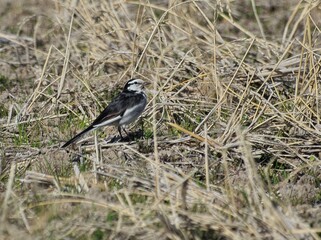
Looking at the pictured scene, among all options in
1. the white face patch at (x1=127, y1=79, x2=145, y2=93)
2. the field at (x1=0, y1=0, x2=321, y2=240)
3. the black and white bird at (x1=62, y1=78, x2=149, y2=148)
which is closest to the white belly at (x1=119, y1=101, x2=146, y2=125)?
the black and white bird at (x1=62, y1=78, x2=149, y2=148)

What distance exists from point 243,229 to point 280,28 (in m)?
7.20

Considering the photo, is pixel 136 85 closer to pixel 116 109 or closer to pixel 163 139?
pixel 116 109

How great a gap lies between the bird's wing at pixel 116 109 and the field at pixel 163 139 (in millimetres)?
134

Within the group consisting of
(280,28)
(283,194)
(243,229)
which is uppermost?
(243,229)

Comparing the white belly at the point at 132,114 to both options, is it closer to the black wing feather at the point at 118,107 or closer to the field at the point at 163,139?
the black wing feather at the point at 118,107

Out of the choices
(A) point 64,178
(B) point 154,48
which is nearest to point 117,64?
(B) point 154,48

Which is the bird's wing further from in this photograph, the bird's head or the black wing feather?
the bird's head

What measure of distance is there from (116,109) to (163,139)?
0.57 m

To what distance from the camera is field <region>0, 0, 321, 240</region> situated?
18.3ft

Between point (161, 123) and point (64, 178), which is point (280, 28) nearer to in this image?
point (161, 123)

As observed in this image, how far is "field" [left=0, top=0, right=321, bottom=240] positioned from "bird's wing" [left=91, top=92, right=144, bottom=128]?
5.3 inches

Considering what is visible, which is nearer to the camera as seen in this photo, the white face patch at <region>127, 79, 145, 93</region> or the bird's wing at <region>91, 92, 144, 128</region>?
the bird's wing at <region>91, 92, 144, 128</region>

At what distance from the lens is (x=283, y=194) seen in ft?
21.8

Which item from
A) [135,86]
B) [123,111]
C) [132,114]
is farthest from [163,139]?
[135,86]
